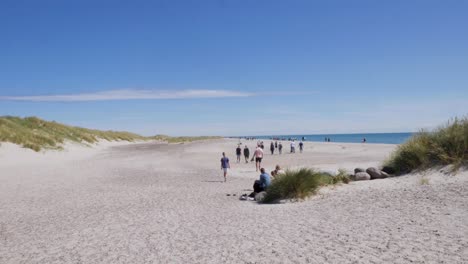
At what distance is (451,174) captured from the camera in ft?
41.8

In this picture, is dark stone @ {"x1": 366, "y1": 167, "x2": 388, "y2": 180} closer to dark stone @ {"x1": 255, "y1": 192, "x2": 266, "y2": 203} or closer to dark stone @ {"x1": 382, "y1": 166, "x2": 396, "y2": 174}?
dark stone @ {"x1": 382, "y1": 166, "x2": 396, "y2": 174}

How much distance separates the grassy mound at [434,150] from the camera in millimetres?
13539

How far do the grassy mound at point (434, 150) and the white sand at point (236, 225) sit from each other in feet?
2.70

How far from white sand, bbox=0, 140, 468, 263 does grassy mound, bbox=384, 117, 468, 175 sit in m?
0.82

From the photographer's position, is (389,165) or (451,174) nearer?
(451,174)

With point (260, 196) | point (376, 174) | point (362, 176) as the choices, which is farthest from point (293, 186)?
point (376, 174)

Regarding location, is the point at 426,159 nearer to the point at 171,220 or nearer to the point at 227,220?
the point at 227,220

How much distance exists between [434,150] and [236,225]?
364 inches

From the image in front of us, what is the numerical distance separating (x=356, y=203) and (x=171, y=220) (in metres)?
5.36

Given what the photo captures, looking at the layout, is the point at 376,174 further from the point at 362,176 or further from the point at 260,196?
the point at 260,196

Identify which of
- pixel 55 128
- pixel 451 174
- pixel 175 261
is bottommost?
pixel 175 261

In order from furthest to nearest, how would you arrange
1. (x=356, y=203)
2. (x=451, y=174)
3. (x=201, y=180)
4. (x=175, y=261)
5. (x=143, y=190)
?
(x=201, y=180) → (x=143, y=190) → (x=451, y=174) → (x=356, y=203) → (x=175, y=261)

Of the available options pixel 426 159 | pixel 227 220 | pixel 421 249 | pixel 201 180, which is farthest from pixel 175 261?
pixel 201 180

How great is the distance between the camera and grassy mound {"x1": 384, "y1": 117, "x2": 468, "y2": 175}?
44.4 feet
